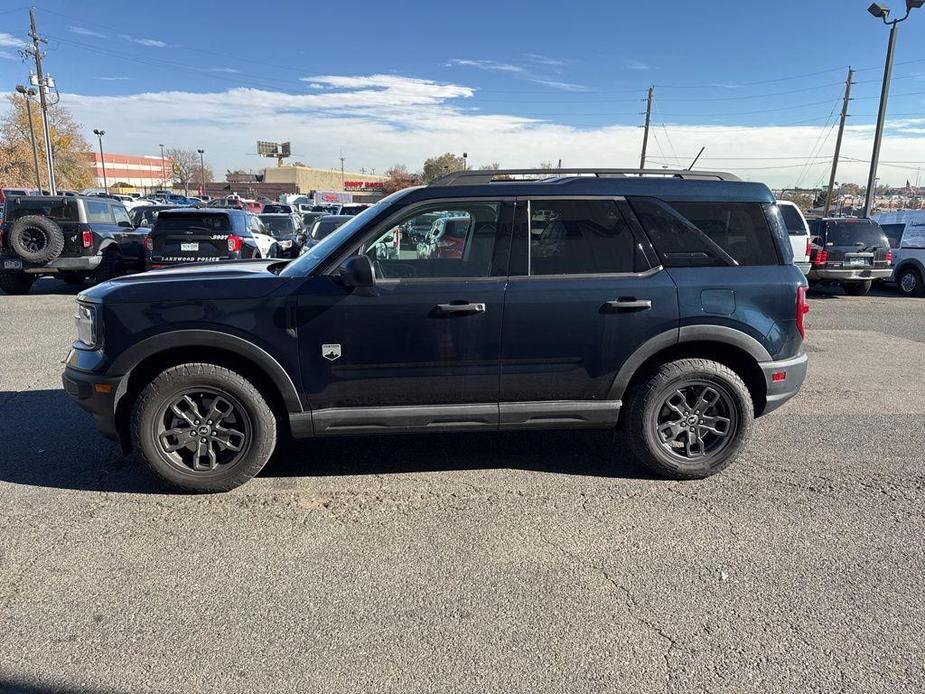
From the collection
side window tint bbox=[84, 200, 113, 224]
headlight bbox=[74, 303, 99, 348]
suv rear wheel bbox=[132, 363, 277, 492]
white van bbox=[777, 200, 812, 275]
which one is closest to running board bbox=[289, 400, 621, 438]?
suv rear wheel bbox=[132, 363, 277, 492]

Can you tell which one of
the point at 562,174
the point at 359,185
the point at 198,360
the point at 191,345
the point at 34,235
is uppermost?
the point at 359,185

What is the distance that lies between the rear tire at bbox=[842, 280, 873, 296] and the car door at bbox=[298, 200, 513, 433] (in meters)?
13.4

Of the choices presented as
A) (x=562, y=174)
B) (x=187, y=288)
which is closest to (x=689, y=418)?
(x=562, y=174)

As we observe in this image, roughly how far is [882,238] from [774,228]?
12324 mm

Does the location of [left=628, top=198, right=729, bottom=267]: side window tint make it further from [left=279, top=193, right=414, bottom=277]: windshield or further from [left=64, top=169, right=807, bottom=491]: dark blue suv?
[left=279, top=193, right=414, bottom=277]: windshield

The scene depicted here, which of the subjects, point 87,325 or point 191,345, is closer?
point 191,345

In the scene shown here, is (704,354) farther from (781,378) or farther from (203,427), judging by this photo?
(203,427)

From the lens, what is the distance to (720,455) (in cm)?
424

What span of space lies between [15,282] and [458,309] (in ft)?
39.9

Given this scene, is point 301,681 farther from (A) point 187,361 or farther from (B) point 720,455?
(B) point 720,455

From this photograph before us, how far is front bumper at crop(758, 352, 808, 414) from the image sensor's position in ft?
13.9

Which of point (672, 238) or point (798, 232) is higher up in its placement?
point (672, 238)

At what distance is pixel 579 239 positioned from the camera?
13.4 ft

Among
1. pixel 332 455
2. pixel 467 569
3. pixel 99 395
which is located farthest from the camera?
pixel 332 455
